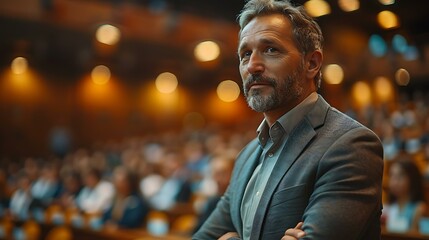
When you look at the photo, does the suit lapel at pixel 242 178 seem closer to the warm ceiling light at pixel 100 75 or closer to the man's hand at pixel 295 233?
the man's hand at pixel 295 233

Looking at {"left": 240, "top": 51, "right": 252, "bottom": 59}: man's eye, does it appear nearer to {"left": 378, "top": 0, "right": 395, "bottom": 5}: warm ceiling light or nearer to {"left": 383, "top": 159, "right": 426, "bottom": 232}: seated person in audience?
{"left": 378, "top": 0, "right": 395, "bottom": 5}: warm ceiling light

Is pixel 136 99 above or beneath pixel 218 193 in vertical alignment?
above

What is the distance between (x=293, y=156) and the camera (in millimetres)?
1313

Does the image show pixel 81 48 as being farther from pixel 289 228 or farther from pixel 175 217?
pixel 289 228

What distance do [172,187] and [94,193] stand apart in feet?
3.57

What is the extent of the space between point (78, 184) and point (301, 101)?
6099mm

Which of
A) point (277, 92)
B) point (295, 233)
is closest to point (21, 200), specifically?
point (277, 92)

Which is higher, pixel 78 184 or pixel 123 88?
pixel 123 88

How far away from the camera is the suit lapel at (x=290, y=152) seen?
1.29m

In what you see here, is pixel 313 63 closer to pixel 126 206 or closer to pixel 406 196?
pixel 406 196

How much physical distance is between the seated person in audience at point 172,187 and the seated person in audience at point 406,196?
3001 millimetres

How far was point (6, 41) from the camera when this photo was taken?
352 inches

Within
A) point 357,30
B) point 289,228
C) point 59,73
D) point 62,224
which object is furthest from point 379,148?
point 59,73

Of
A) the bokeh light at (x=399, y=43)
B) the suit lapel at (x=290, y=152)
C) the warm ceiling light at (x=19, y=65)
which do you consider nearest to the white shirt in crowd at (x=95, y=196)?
the bokeh light at (x=399, y=43)
